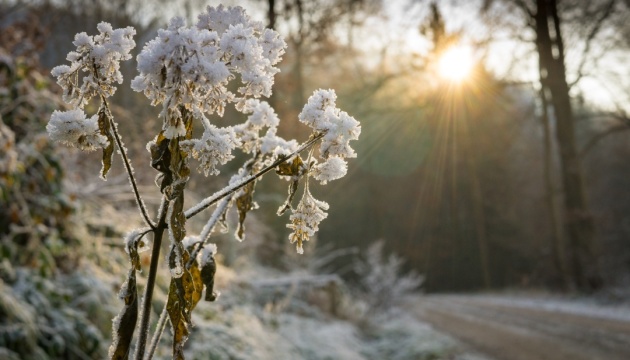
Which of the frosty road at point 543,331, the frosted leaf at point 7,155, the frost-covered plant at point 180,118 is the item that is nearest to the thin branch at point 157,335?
the frost-covered plant at point 180,118

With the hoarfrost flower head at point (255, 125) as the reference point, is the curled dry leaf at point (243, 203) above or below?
below

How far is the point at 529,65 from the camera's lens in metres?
14.4

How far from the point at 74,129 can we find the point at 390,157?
84.9 feet

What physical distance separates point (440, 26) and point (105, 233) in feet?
30.4

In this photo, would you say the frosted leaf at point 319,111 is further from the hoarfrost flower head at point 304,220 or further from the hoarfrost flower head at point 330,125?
the hoarfrost flower head at point 304,220

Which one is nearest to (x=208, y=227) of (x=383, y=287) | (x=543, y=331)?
(x=543, y=331)

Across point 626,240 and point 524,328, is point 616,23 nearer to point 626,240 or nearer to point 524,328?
point 524,328

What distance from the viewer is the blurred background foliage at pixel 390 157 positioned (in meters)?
4.02

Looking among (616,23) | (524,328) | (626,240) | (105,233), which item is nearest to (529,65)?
(616,23)

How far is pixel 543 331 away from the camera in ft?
25.2

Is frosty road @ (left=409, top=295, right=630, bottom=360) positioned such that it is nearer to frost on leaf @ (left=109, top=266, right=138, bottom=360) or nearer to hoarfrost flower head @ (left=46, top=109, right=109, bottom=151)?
frost on leaf @ (left=109, top=266, right=138, bottom=360)

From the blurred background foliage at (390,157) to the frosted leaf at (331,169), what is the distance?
78cm

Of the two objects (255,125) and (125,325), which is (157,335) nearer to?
(125,325)

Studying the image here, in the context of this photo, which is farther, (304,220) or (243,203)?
(243,203)
